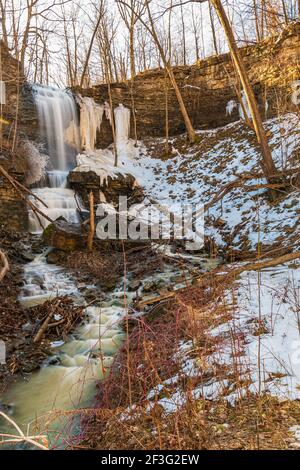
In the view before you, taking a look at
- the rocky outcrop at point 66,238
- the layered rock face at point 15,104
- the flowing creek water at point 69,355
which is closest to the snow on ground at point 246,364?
the flowing creek water at point 69,355

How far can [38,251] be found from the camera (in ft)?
29.2

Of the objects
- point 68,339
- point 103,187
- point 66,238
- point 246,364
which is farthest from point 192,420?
point 103,187

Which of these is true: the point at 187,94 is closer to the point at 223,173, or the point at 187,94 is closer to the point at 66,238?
the point at 223,173

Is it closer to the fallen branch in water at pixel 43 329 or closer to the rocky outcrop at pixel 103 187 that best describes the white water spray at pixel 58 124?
the rocky outcrop at pixel 103 187

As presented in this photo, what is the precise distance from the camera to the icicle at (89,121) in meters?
16.5

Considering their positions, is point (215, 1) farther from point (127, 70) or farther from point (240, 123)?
point (127, 70)

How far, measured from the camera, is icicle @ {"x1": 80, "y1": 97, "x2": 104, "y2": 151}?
1650 cm

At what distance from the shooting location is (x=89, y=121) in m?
16.9

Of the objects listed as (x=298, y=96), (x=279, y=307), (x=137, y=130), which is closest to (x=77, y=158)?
(x=137, y=130)

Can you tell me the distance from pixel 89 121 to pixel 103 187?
5952 mm

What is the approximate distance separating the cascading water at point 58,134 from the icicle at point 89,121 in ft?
1.04

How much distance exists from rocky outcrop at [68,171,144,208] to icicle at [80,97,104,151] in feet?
13.7

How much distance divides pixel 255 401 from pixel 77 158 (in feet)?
46.1

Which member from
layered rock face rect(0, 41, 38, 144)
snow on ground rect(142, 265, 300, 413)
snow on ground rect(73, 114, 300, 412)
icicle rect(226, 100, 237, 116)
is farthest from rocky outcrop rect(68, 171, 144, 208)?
snow on ground rect(142, 265, 300, 413)
